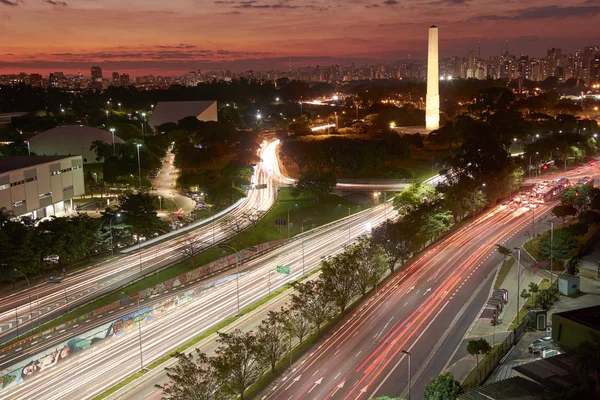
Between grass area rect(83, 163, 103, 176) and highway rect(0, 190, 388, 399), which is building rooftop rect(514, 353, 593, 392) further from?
grass area rect(83, 163, 103, 176)

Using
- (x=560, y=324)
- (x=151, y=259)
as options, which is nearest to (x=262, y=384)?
(x=560, y=324)

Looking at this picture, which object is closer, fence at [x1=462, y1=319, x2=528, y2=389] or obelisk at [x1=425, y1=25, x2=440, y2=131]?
fence at [x1=462, y1=319, x2=528, y2=389]

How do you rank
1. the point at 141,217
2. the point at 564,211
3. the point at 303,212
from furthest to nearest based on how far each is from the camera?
the point at 303,212 < the point at 564,211 < the point at 141,217

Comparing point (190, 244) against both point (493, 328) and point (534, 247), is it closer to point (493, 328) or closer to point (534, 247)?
point (493, 328)

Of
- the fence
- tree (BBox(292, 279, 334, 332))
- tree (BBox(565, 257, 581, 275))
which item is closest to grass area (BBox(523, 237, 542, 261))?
tree (BBox(565, 257, 581, 275))

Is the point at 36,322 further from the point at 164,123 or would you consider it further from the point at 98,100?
the point at 98,100

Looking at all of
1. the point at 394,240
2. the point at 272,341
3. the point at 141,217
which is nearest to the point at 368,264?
the point at 394,240
